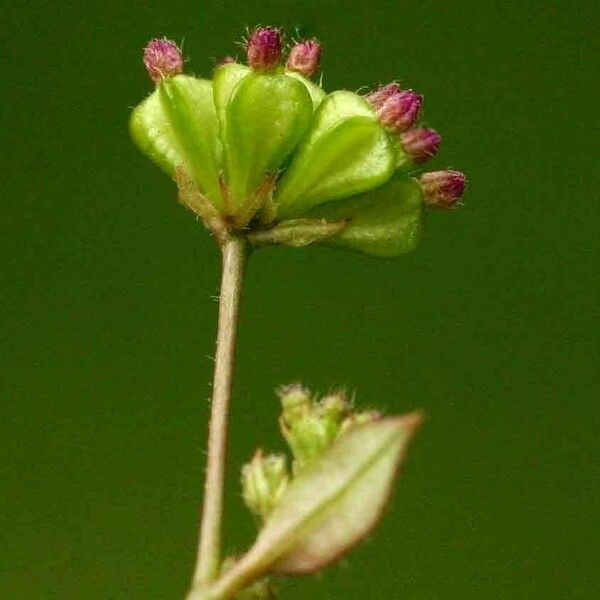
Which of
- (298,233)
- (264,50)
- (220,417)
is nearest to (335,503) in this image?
(220,417)

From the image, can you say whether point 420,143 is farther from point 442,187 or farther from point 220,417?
point 220,417

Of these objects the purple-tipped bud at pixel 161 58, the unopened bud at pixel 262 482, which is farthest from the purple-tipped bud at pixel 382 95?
the unopened bud at pixel 262 482

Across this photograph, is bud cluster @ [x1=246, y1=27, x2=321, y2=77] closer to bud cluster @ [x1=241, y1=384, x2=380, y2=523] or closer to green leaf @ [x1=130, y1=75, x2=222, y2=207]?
green leaf @ [x1=130, y1=75, x2=222, y2=207]

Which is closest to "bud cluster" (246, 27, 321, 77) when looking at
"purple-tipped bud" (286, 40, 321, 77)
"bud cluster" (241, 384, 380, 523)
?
"purple-tipped bud" (286, 40, 321, 77)

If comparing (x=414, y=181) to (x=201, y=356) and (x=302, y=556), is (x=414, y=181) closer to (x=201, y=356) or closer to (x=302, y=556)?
(x=302, y=556)

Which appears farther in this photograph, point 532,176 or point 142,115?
point 532,176

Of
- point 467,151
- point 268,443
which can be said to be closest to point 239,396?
point 268,443

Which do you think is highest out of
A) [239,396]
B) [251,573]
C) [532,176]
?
[532,176]
